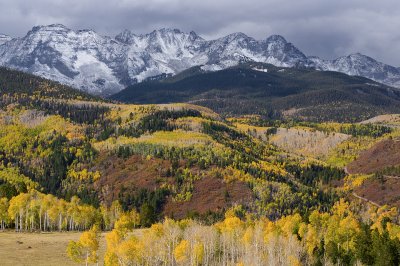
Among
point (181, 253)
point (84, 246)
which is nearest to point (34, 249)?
point (84, 246)

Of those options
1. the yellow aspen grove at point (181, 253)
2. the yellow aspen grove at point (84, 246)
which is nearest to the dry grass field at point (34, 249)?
the yellow aspen grove at point (84, 246)

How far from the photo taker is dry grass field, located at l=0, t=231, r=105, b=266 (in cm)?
13562

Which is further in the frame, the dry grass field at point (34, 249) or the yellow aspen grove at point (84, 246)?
the dry grass field at point (34, 249)

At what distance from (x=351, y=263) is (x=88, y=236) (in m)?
77.4

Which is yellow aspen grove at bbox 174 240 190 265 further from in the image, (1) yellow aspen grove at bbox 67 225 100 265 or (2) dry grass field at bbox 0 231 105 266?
(2) dry grass field at bbox 0 231 105 266

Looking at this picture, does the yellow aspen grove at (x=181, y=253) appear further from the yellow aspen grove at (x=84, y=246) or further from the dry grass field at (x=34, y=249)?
the dry grass field at (x=34, y=249)

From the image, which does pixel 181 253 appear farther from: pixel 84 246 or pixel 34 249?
pixel 34 249

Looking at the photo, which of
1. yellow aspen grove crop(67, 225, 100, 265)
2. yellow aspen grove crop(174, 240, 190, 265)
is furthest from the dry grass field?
yellow aspen grove crop(174, 240, 190, 265)

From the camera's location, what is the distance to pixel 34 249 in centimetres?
15000

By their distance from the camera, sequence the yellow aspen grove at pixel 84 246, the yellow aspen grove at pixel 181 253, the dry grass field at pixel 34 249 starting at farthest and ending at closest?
the yellow aspen grove at pixel 181 253
the dry grass field at pixel 34 249
the yellow aspen grove at pixel 84 246

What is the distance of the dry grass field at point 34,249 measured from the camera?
445ft

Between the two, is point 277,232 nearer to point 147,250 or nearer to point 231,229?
point 231,229

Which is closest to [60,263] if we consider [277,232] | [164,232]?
[164,232]

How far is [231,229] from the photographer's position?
176m
